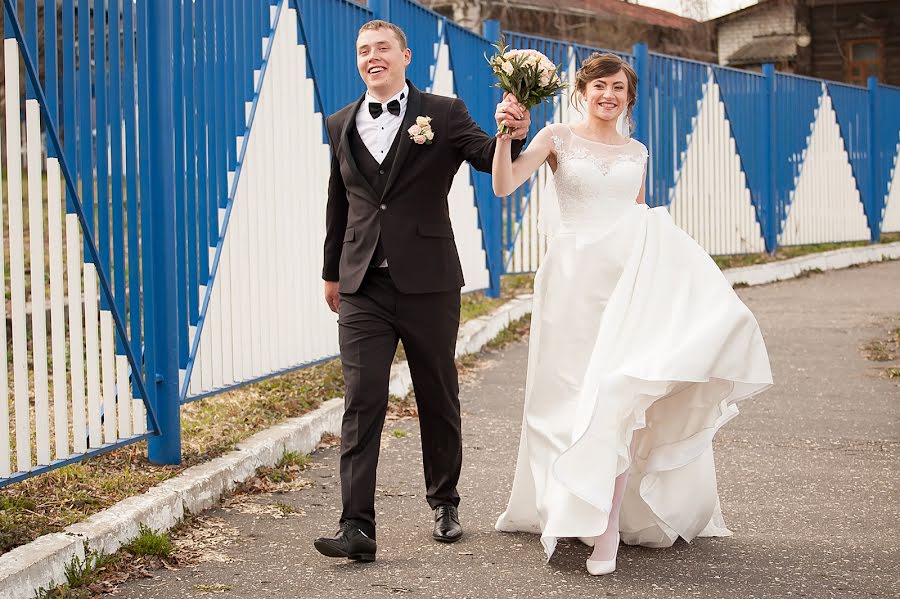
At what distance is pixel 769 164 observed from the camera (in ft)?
53.5

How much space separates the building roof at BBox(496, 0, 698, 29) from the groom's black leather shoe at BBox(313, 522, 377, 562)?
25040mm

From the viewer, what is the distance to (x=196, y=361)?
609 cm

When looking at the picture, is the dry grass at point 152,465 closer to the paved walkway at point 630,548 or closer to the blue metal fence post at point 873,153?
the paved walkway at point 630,548

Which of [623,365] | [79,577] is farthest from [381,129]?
[79,577]

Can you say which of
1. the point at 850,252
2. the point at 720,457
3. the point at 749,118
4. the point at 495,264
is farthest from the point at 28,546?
the point at 850,252

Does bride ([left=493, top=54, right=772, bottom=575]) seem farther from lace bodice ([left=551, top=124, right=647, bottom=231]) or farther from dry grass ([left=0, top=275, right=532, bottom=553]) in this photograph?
dry grass ([left=0, top=275, right=532, bottom=553])

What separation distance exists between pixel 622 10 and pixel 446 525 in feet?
90.0

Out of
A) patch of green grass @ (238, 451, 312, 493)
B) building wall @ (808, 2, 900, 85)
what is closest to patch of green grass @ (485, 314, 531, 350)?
patch of green grass @ (238, 451, 312, 493)

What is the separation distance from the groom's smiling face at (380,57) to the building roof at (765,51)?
88.6 ft

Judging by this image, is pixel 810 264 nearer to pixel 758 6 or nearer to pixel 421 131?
pixel 421 131

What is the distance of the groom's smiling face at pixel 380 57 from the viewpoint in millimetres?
4879

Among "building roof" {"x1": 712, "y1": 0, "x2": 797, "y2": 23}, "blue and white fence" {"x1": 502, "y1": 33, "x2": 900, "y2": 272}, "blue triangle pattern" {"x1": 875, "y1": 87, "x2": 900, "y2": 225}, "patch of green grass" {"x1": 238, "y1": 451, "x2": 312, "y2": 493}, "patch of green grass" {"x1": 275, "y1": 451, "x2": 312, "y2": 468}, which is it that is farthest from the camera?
"building roof" {"x1": 712, "y1": 0, "x2": 797, "y2": 23}

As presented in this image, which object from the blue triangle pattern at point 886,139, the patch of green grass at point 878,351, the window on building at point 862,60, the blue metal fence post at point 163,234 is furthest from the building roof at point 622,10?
the blue metal fence post at point 163,234

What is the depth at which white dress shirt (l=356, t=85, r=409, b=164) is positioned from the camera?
197 inches
